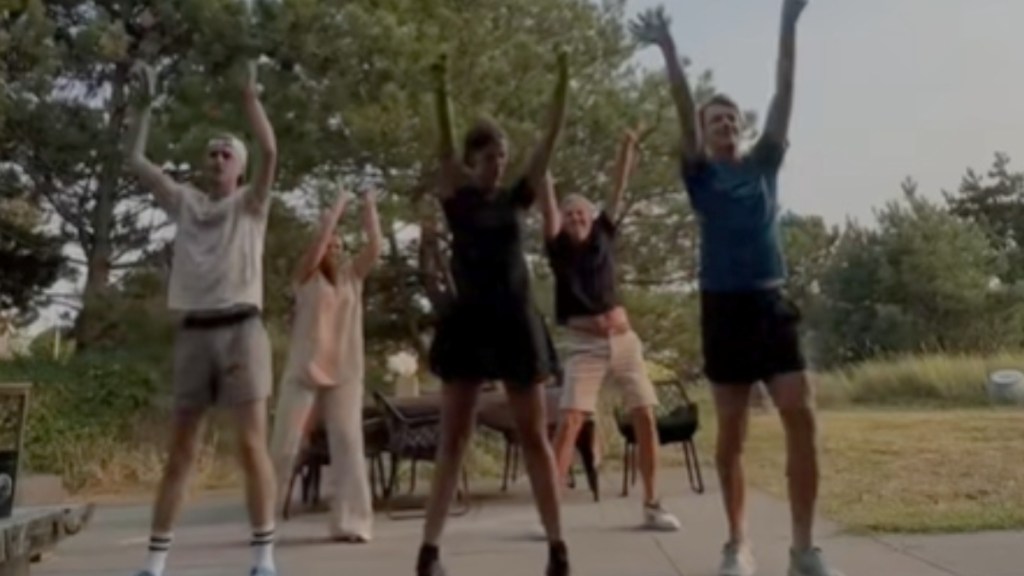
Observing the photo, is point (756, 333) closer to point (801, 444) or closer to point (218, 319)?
→ point (801, 444)

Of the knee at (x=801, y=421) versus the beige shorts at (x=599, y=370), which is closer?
the knee at (x=801, y=421)

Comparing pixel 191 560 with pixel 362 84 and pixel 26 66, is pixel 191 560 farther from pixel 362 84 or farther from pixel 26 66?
pixel 26 66

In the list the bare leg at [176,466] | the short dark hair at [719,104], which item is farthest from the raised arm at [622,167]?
the bare leg at [176,466]

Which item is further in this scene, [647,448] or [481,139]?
[647,448]

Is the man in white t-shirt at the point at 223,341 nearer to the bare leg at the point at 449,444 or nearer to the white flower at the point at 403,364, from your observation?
the bare leg at the point at 449,444

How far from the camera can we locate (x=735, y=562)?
3807 mm

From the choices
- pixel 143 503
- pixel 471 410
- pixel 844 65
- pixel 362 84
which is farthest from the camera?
pixel 362 84

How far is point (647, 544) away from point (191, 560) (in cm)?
168

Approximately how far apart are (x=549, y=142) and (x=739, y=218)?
59 cm

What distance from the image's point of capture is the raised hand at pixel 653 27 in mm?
3832

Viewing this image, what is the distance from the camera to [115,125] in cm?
1130

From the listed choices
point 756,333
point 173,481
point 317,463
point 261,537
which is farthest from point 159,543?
point 317,463

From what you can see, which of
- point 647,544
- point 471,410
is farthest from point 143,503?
point 471,410

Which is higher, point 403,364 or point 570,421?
point 403,364
